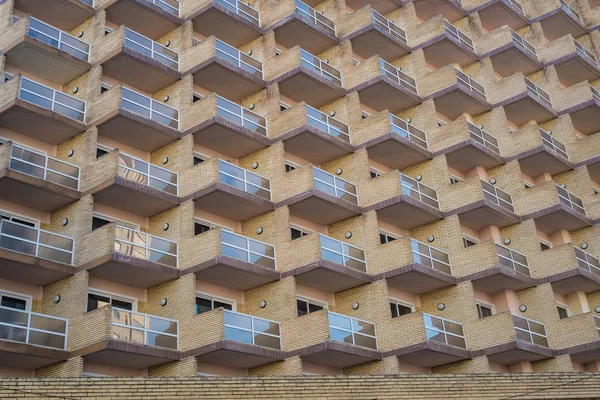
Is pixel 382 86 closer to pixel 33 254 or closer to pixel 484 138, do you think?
pixel 484 138

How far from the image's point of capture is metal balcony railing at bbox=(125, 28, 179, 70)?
32781mm

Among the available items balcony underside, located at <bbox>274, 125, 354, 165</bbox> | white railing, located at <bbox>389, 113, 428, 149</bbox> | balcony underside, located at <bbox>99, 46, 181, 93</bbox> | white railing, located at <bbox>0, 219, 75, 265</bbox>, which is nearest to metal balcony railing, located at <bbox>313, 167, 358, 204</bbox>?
balcony underside, located at <bbox>274, 125, 354, 165</bbox>

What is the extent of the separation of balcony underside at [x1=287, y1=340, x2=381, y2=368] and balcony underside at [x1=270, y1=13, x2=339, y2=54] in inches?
603

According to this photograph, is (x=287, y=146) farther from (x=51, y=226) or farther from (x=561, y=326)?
(x=561, y=326)

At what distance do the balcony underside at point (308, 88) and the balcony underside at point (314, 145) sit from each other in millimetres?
2783

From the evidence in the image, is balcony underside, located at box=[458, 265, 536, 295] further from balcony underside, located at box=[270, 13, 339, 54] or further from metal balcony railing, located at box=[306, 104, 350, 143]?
balcony underside, located at box=[270, 13, 339, 54]

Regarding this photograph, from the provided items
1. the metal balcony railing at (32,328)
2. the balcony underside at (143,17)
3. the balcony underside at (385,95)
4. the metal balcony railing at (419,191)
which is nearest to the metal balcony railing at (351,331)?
the metal balcony railing at (419,191)

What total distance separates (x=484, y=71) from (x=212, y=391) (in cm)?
2713

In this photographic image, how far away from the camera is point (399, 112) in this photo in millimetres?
39469

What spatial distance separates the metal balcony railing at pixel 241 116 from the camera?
33031mm

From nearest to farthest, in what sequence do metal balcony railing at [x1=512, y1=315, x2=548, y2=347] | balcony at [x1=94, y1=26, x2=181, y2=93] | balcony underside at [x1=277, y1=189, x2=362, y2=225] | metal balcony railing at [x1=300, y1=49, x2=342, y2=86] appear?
balcony at [x1=94, y1=26, x2=181, y2=93], balcony underside at [x1=277, y1=189, x2=362, y2=225], metal balcony railing at [x1=512, y1=315, x2=548, y2=347], metal balcony railing at [x1=300, y1=49, x2=342, y2=86]

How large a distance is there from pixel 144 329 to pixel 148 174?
626 cm

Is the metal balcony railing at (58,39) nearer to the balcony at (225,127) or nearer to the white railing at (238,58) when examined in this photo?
the balcony at (225,127)

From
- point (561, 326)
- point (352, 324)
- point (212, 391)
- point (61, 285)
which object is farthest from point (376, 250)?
point (212, 391)
